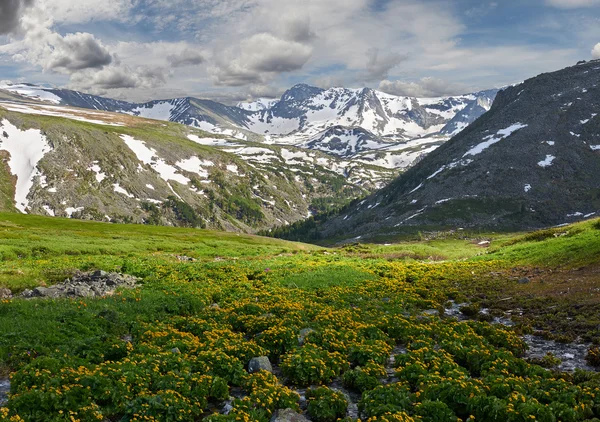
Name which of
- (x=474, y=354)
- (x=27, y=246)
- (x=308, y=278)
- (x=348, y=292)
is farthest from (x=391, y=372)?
(x=27, y=246)

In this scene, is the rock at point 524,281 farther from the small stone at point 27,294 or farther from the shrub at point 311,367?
the small stone at point 27,294

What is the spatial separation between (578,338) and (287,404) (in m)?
17.2

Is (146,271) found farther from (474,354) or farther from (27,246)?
(474,354)

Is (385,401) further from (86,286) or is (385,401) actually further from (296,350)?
(86,286)

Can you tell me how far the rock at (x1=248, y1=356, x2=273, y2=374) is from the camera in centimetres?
1698

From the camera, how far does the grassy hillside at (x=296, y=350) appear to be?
13078 mm

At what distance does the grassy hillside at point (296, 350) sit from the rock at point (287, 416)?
1.01 feet

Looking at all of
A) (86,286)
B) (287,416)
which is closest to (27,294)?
(86,286)

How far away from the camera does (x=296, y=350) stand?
1784 cm

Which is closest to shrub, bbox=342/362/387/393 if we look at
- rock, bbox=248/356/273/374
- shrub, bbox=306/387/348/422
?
shrub, bbox=306/387/348/422

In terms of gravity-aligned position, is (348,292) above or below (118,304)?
below

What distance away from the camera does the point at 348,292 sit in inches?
1282

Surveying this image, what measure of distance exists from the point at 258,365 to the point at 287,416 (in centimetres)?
410

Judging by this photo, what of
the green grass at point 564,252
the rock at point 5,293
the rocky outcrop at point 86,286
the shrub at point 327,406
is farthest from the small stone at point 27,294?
the green grass at point 564,252
